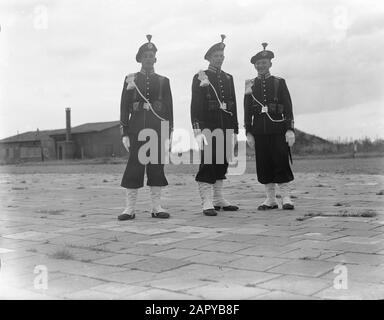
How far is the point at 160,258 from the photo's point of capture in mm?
3980

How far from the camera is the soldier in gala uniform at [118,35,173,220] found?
20.7 feet

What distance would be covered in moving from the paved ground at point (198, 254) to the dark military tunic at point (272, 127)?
53 cm

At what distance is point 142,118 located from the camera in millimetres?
Result: 6309

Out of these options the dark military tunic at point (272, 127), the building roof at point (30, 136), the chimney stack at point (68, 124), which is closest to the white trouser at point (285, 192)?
the dark military tunic at point (272, 127)

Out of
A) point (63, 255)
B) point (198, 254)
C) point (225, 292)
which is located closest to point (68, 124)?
point (63, 255)

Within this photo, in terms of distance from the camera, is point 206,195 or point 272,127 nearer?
point 206,195

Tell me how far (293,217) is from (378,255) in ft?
6.95

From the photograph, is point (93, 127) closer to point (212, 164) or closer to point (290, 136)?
point (212, 164)

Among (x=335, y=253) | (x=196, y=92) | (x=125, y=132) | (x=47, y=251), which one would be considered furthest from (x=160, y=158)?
(x=335, y=253)

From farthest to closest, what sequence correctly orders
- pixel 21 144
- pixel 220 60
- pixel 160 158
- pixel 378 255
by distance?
1. pixel 21 144
2. pixel 220 60
3. pixel 160 158
4. pixel 378 255

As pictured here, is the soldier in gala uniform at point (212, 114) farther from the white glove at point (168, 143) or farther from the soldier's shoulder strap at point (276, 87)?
the soldier's shoulder strap at point (276, 87)

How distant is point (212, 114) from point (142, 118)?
92 centimetres

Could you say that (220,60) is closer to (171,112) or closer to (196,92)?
(196,92)

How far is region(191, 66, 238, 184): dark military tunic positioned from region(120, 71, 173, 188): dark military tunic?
1.57 feet
